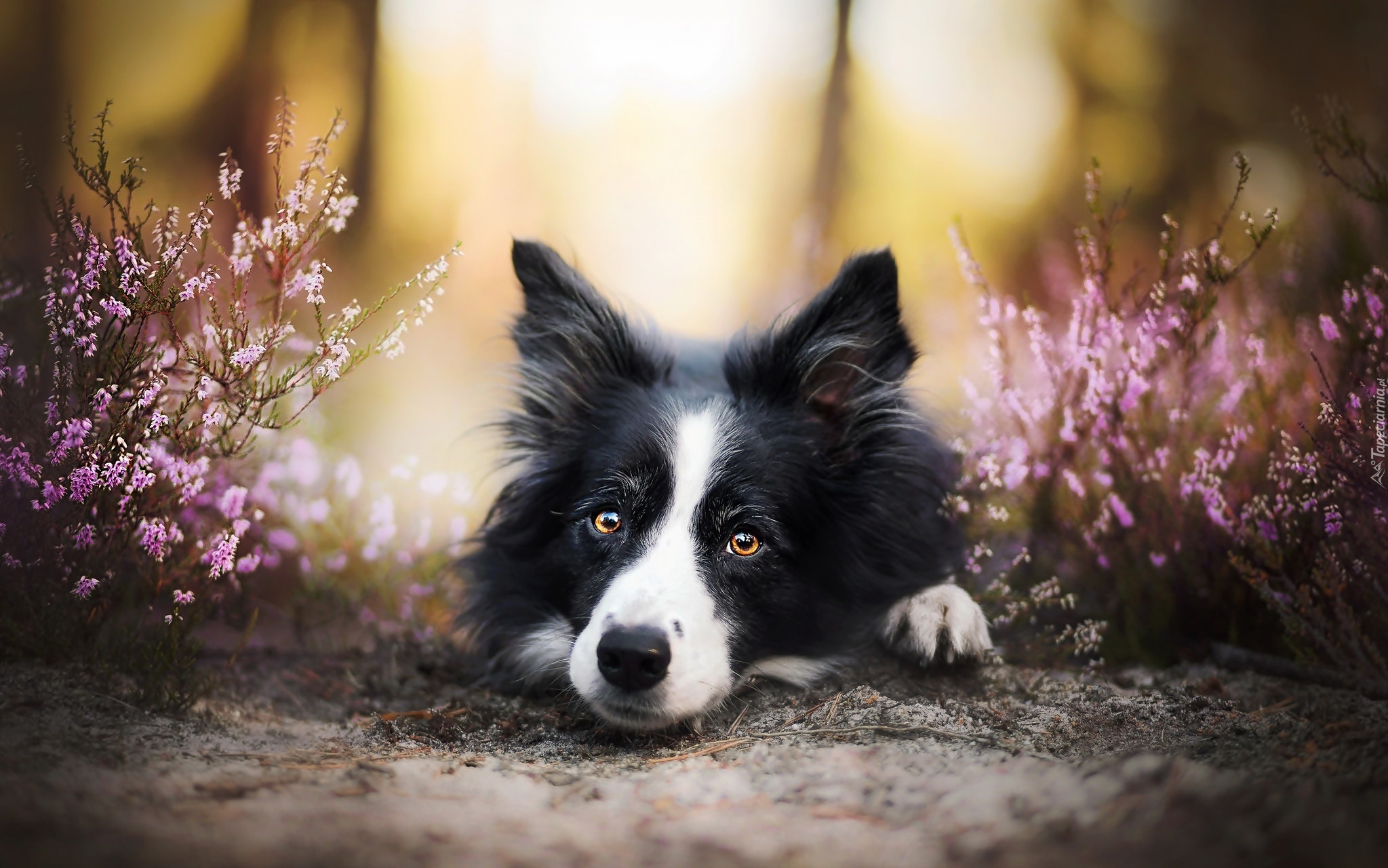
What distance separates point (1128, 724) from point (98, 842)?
271cm

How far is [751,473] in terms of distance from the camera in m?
3.18

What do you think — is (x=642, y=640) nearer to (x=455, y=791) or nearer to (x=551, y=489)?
(x=455, y=791)

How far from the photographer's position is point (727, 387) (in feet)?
12.7

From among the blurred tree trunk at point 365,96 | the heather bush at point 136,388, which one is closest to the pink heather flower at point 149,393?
the heather bush at point 136,388

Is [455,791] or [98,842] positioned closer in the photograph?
[98,842]

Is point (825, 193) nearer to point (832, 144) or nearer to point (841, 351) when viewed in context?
point (832, 144)

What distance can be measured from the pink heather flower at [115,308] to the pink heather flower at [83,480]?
460 mm

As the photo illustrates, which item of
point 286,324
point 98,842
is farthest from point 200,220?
point 98,842

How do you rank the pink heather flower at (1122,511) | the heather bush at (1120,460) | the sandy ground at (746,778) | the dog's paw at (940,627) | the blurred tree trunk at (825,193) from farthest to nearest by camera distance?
the blurred tree trunk at (825,193) < the pink heather flower at (1122,511) < the heather bush at (1120,460) < the dog's paw at (940,627) < the sandy ground at (746,778)

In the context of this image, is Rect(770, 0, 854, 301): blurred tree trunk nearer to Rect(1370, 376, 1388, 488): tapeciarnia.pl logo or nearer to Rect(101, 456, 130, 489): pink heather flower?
Rect(1370, 376, 1388, 488): tapeciarnia.pl logo

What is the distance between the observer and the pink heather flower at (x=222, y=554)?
2680 millimetres

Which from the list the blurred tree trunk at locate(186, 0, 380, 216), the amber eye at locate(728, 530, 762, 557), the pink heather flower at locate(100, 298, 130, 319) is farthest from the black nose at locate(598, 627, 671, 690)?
the blurred tree trunk at locate(186, 0, 380, 216)

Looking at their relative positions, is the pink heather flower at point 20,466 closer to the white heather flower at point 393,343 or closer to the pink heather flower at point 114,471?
the pink heather flower at point 114,471

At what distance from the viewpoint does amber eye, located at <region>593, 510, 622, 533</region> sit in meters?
3.17
